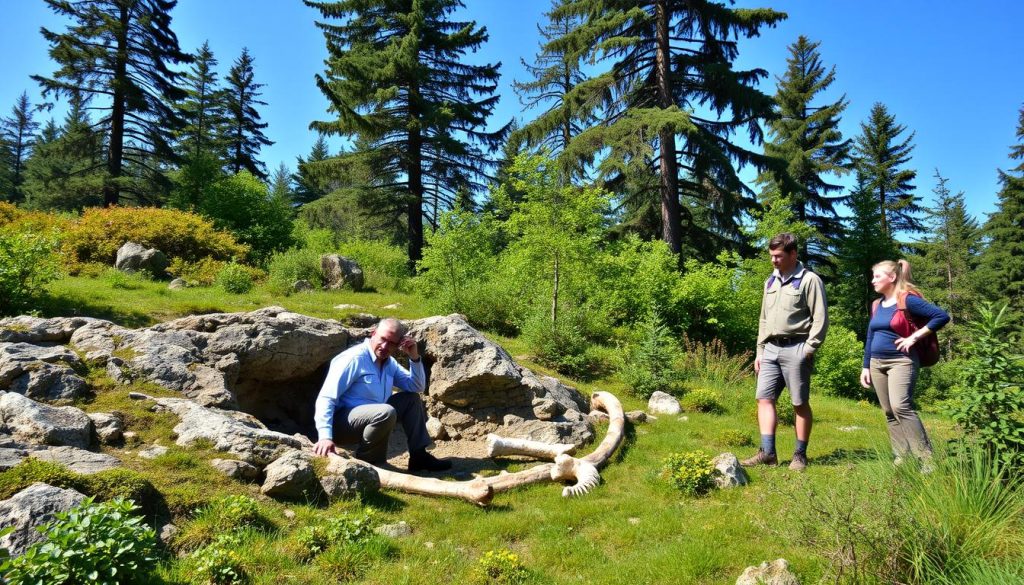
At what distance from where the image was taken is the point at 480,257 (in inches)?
623

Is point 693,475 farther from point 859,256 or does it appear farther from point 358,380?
point 859,256

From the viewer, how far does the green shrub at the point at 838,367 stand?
16.0 m

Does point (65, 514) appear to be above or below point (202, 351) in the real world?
below

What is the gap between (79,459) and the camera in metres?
3.96

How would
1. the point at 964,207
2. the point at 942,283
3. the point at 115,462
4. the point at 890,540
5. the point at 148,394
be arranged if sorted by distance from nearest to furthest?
the point at 890,540, the point at 115,462, the point at 148,394, the point at 942,283, the point at 964,207

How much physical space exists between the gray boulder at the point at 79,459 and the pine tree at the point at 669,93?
51.4 ft

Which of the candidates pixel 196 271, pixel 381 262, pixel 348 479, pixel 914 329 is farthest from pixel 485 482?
pixel 381 262

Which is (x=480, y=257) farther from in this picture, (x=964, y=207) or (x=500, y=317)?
(x=964, y=207)

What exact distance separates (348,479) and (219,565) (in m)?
1.51

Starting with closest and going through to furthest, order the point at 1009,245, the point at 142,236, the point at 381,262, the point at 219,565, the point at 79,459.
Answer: the point at 219,565
the point at 79,459
the point at 142,236
the point at 381,262
the point at 1009,245

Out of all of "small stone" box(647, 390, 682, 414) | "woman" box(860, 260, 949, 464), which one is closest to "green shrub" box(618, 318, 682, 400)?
"small stone" box(647, 390, 682, 414)

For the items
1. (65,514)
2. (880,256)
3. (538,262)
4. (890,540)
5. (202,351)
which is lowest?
(890,540)

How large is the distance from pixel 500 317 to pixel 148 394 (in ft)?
26.4

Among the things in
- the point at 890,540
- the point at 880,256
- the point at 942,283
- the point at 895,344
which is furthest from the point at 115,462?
the point at 942,283
